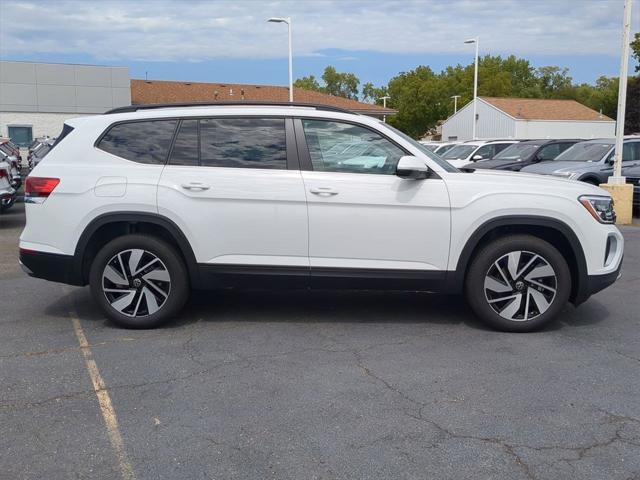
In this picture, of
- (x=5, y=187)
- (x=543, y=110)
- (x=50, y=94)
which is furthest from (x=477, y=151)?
(x=543, y=110)

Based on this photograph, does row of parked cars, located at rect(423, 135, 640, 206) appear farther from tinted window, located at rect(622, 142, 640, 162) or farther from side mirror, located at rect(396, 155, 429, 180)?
side mirror, located at rect(396, 155, 429, 180)

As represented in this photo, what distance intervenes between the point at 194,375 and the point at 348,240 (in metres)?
1.66

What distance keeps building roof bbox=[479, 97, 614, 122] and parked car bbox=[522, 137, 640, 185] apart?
131 ft

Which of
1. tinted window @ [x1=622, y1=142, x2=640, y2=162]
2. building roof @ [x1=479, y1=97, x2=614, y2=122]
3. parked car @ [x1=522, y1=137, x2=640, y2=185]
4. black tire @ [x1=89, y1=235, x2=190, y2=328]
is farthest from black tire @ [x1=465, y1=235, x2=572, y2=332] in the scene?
building roof @ [x1=479, y1=97, x2=614, y2=122]

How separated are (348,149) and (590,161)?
10936mm

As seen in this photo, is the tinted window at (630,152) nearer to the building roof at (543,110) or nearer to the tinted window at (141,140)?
the tinted window at (141,140)

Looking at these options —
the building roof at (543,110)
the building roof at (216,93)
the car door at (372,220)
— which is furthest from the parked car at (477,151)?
the building roof at (543,110)

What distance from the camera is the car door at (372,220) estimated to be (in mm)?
5332

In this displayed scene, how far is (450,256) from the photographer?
5402 millimetres

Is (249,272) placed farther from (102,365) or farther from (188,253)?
(102,365)

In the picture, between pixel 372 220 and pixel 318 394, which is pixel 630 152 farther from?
pixel 318 394

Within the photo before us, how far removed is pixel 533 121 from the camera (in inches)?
2119

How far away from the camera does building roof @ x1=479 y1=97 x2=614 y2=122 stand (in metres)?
54.9

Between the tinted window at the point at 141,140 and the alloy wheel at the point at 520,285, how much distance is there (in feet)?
9.62
